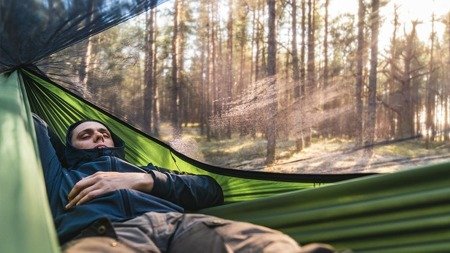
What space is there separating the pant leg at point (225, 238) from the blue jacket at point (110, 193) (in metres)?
0.18

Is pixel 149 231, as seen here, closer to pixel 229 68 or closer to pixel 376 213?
pixel 376 213

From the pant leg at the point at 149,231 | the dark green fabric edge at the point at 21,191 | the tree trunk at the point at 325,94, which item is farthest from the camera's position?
the tree trunk at the point at 325,94

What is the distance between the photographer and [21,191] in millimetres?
1274

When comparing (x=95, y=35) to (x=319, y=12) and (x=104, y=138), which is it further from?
(x=319, y=12)

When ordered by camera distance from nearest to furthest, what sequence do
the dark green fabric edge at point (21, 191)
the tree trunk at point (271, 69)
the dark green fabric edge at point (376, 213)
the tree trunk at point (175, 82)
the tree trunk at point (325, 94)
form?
1. the dark green fabric edge at point (21, 191)
2. the dark green fabric edge at point (376, 213)
3. the tree trunk at point (325, 94)
4. the tree trunk at point (271, 69)
5. the tree trunk at point (175, 82)

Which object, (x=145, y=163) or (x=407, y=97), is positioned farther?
(x=145, y=163)

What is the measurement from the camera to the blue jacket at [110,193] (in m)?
1.56

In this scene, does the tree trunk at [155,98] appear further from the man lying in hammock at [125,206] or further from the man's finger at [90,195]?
the man's finger at [90,195]

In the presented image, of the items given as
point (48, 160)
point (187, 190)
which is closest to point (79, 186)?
point (48, 160)

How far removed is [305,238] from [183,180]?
43cm

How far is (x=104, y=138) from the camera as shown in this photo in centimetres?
207

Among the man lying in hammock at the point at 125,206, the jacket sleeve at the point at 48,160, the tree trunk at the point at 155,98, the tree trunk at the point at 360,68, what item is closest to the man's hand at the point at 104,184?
the man lying in hammock at the point at 125,206

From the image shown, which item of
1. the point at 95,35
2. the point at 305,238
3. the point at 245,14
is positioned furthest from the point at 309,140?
the point at 95,35

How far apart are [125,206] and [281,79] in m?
0.71
